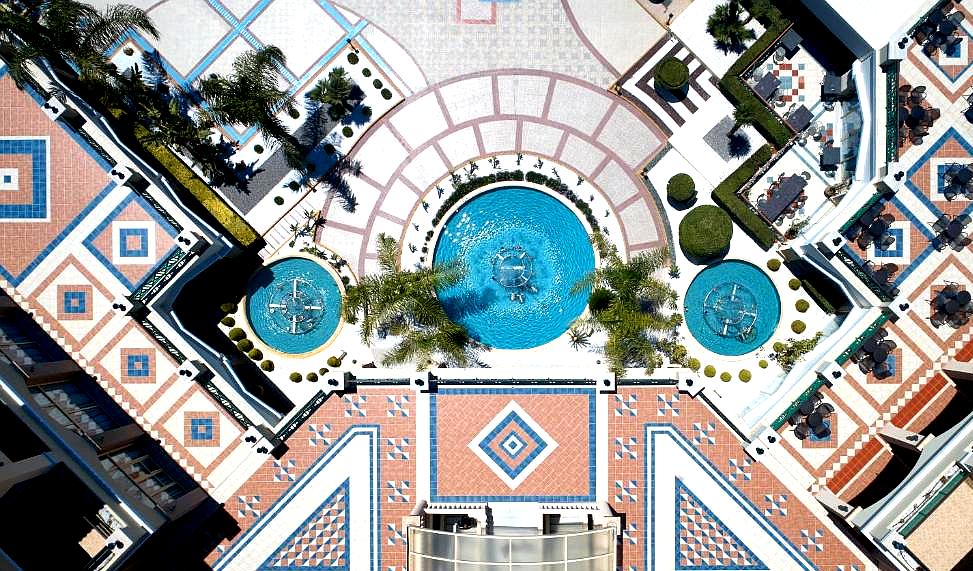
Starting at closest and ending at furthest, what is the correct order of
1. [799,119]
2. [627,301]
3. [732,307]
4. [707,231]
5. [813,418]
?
[627,301] → [813,418] → [707,231] → [799,119] → [732,307]

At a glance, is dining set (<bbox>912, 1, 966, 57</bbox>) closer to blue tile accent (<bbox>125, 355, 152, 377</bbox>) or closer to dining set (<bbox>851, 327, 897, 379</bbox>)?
dining set (<bbox>851, 327, 897, 379</bbox>)

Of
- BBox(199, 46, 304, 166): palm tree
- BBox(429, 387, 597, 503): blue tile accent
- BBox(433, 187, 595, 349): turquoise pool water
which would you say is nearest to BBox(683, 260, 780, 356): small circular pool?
BBox(433, 187, 595, 349): turquoise pool water

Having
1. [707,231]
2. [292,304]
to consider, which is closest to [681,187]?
[707,231]

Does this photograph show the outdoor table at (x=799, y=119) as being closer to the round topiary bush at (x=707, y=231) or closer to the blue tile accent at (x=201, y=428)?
the round topiary bush at (x=707, y=231)

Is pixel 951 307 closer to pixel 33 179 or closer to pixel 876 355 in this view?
pixel 876 355

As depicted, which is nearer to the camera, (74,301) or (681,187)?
(74,301)

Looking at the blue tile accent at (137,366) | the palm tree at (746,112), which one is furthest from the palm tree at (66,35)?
the palm tree at (746,112)
